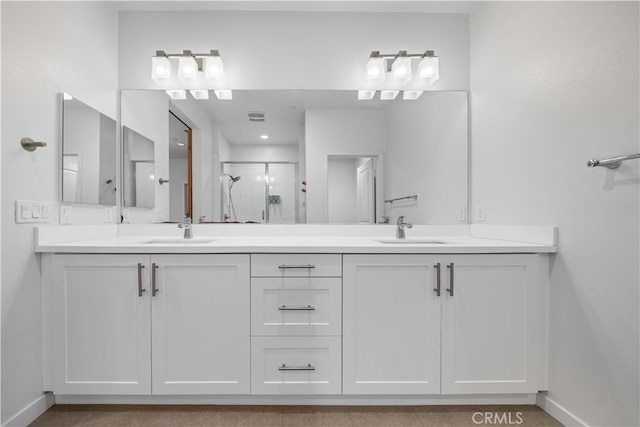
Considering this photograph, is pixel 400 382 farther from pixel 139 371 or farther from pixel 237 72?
pixel 237 72

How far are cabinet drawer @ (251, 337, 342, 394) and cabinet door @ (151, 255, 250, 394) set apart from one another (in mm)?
69

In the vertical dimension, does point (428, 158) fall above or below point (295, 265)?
above

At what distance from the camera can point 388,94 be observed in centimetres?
221

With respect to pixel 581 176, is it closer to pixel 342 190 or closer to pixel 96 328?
pixel 342 190

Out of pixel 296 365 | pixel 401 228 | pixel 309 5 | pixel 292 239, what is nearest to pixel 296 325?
pixel 296 365

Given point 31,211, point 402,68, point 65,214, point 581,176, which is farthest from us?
point 402,68

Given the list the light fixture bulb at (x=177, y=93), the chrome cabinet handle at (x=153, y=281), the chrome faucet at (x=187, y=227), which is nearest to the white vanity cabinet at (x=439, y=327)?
the chrome cabinet handle at (x=153, y=281)

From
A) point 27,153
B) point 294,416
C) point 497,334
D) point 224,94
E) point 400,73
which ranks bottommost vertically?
point 294,416

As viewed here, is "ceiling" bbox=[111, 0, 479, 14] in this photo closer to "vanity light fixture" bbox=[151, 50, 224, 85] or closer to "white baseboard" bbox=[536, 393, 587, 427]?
"vanity light fixture" bbox=[151, 50, 224, 85]

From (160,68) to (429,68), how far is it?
1.82 meters

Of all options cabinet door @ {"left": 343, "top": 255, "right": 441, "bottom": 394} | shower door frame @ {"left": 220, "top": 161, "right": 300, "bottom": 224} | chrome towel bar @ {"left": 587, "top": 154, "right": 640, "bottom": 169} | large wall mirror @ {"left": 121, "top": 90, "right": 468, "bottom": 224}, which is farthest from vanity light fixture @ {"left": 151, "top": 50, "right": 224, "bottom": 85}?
chrome towel bar @ {"left": 587, "top": 154, "right": 640, "bottom": 169}

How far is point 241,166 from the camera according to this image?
86.8 inches

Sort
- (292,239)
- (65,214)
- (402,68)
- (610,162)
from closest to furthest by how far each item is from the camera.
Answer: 1. (610,162)
2. (65,214)
3. (292,239)
4. (402,68)

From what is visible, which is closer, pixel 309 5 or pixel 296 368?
pixel 296 368
